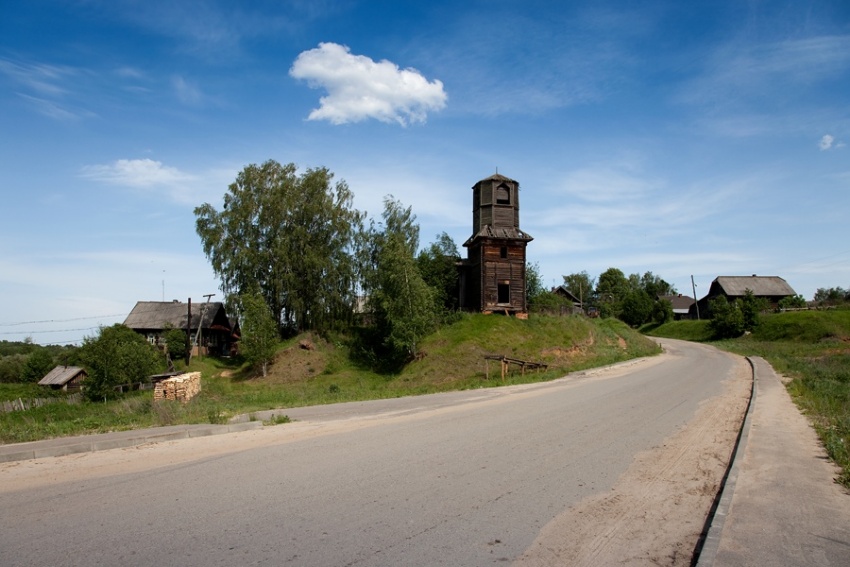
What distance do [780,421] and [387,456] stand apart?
404 inches

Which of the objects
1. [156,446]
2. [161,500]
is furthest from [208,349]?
[161,500]

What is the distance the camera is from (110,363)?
36.2 m

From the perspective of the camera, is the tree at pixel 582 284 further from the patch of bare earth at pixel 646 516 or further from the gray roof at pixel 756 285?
the patch of bare earth at pixel 646 516

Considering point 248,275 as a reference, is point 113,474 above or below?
below

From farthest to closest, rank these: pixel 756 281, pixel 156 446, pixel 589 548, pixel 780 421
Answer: pixel 756 281, pixel 780 421, pixel 156 446, pixel 589 548

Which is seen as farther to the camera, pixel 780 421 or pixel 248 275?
pixel 248 275

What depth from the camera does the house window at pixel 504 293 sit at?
43875 mm

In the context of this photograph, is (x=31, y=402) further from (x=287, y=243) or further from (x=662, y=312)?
(x=662, y=312)

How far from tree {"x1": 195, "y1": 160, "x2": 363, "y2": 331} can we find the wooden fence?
42.8ft

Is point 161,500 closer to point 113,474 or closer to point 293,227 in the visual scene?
point 113,474

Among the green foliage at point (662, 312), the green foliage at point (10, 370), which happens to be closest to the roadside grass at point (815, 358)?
the green foliage at point (662, 312)

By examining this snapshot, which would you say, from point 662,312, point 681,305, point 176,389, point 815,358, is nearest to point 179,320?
point 176,389

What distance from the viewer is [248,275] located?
45469mm

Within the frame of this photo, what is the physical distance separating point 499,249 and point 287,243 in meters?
16.3
